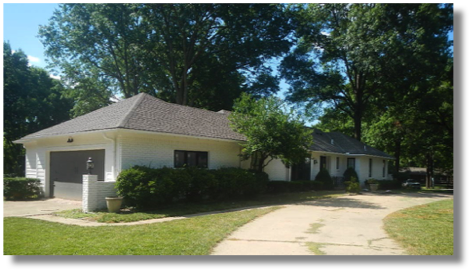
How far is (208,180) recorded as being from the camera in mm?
13180

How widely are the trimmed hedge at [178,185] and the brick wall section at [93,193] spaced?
2.78ft

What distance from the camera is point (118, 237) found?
7.15m

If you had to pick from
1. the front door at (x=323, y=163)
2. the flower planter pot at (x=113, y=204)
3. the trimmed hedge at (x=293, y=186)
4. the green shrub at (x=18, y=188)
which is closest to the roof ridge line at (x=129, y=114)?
the flower planter pot at (x=113, y=204)

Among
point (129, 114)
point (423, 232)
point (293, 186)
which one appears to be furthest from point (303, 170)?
point (423, 232)

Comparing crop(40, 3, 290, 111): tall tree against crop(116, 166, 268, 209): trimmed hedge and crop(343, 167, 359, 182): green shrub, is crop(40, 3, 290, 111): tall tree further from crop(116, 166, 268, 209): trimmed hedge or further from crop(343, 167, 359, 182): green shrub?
crop(116, 166, 268, 209): trimmed hedge

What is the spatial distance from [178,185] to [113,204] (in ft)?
7.43

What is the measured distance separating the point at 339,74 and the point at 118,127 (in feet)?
90.2

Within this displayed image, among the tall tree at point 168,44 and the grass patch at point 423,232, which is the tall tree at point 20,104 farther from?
the grass patch at point 423,232

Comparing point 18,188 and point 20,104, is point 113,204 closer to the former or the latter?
point 18,188

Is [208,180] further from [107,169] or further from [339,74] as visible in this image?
[339,74]

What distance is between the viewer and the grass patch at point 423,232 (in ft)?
20.2

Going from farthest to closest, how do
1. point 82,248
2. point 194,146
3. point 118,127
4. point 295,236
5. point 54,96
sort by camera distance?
point 54,96, point 194,146, point 118,127, point 295,236, point 82,248

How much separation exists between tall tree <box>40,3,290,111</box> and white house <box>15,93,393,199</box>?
1113 centimetres

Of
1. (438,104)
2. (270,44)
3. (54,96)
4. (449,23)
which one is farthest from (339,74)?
(54,96)
